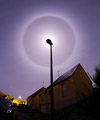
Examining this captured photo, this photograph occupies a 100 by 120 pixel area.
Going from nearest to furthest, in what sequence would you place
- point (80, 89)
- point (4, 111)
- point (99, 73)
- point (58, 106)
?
point (4, 111), point (99, 73), point (80, 89), point (58, 106)

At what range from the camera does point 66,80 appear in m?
20.5

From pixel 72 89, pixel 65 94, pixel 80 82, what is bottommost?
pixel 72 89

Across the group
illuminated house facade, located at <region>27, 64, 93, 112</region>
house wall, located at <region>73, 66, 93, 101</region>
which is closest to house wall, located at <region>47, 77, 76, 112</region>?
illuminated house facade, located at <region>27, 64, 93, 112</region>

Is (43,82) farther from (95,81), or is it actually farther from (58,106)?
(95,81)

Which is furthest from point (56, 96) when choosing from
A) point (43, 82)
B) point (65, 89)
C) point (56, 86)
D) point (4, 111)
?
point (43, 82)

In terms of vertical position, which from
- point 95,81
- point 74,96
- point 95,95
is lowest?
point 95,95

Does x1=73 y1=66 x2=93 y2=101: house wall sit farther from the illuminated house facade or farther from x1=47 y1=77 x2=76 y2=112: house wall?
x1=47 y1=77 x2=76 y2=112: house wall

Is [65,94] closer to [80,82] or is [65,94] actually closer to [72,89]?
[72,89]

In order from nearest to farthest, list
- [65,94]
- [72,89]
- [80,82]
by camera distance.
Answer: [72,89] < [80,82] < [65,94]

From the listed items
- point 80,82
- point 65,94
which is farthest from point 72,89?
point 65,94

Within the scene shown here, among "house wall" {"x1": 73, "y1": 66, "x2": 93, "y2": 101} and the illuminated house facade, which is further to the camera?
"house wall" {"x1": 73, "y1": 66, "x2": 93, "y2": 101}

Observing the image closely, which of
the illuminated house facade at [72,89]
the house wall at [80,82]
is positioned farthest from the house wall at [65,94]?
the house wall at [80,82]

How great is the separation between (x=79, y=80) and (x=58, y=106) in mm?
6221

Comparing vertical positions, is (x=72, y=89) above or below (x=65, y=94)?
below
